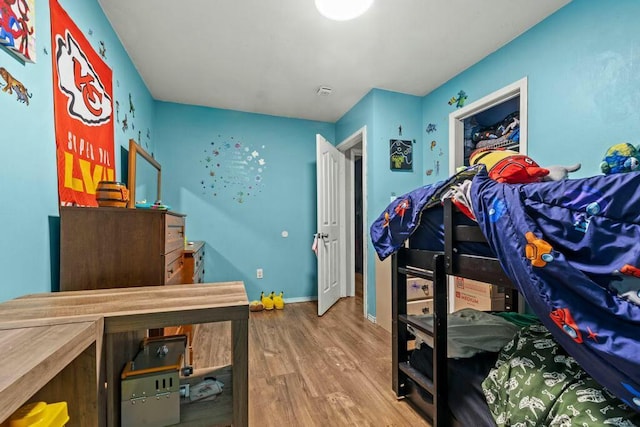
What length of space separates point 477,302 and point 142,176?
3.09 m

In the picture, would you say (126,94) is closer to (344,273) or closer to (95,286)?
(95,286)

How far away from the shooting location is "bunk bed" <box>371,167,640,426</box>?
73cm

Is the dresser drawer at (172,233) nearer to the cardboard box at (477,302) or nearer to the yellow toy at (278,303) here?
the yellow toy at (278,303)

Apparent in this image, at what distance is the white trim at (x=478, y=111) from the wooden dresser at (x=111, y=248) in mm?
2511

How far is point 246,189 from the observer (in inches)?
A: 140

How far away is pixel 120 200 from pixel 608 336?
1944 millimetres

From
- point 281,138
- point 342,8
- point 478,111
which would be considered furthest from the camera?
point 281,138

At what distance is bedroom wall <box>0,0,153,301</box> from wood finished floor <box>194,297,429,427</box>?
124cm

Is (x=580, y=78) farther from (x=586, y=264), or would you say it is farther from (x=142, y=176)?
(x=142, y=176)

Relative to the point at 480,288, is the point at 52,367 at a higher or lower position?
higher

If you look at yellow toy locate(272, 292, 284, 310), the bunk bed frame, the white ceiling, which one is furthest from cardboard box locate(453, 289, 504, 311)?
the white ceiling

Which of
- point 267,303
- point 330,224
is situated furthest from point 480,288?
point 267,303

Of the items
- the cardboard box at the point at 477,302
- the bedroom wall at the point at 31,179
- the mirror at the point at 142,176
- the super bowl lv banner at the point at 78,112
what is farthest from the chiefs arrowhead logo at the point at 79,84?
the cardboard box at the point at 477,302

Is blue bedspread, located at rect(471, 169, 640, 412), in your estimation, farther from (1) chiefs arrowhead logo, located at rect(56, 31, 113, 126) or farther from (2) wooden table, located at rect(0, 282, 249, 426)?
(1) chiefs arrowhead logo, located at rect(56, 31, 113, 126)
